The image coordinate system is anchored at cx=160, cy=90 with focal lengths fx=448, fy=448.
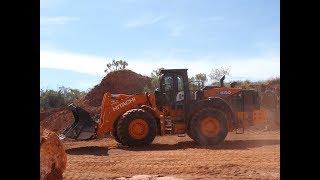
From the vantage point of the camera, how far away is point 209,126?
15469 mm

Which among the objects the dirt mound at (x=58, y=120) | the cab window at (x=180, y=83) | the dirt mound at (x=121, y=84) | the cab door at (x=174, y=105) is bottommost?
the dirt mound at (x=58, y=120)

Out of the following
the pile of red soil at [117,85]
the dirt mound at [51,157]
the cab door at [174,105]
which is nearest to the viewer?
the dirt mound at [51,157]

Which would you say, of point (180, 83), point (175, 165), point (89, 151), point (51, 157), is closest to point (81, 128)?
point (89, 151)

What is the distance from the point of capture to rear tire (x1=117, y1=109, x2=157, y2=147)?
49.3 feet

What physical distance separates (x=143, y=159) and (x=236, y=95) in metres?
6.09

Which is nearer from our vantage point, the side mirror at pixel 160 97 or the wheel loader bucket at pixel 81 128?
the wheel loader bucket at pixel 81 128

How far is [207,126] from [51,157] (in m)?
9.15

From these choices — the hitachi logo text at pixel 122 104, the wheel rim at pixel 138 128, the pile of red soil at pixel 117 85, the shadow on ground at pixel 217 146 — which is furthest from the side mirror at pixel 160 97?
the pile of red soil at pixel 117 85

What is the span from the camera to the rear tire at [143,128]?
15031 mm

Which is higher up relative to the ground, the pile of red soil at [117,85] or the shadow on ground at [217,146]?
the pile of red soil at [117,85]

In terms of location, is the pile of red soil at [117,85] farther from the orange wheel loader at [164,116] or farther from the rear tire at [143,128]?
the rear tire at [143,128]
